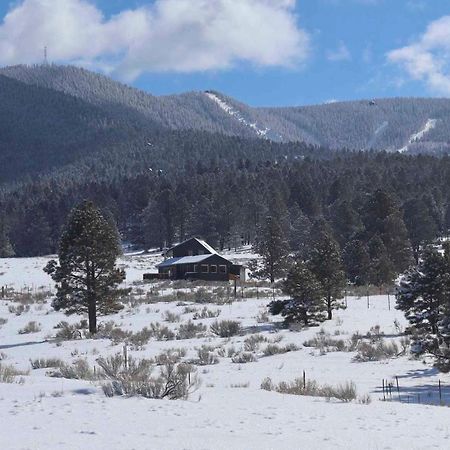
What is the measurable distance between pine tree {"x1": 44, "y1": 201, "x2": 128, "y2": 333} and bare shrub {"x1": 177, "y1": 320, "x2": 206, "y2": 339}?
3.77 meters

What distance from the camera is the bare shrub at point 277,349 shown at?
2008 cm

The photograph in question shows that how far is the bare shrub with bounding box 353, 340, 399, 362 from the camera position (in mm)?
18219

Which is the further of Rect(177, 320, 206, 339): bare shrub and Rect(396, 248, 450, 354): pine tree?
Rect(177, 320, 206, 339): bare shrub

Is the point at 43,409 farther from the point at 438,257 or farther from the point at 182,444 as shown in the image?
the point at 438,257

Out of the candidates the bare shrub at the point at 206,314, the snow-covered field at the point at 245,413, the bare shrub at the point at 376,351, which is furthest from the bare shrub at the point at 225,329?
the bare shrub at the point at 376,351

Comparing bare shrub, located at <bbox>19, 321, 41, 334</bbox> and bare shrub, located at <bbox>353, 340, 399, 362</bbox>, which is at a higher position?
bare shrub, located at <bbox>19, 321, 41, 334</bbox>

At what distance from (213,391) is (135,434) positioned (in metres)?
4.19

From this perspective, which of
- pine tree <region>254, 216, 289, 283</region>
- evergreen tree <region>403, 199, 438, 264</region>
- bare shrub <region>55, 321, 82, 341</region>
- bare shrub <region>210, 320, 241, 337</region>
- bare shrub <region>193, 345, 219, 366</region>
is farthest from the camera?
evergreen tree <region>403, 199, 438, 264</region>

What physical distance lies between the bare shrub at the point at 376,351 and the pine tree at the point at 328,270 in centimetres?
893

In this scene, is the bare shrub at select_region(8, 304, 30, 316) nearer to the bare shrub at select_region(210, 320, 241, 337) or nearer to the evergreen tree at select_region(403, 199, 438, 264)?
the bare shrub at select_region(210, 320, 241, 337)

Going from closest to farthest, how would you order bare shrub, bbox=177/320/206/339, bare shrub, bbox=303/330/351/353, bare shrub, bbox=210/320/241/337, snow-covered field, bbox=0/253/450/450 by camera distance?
snow-covered field, bbox=0/253/450/450 < bare shrub, bbox=303/330/351/353 < bare shrub, bbox=177/320/206/339 < bare shrub, bbox=210/320/241/337

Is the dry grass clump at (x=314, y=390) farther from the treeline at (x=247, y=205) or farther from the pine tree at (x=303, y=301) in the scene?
the treeline at (x=247, y=205)

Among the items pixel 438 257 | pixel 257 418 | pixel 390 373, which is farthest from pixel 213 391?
pixel 438 257

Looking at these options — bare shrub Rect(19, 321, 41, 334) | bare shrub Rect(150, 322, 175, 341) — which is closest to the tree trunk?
bare shrub Rect(150, 322, 175, 341)
